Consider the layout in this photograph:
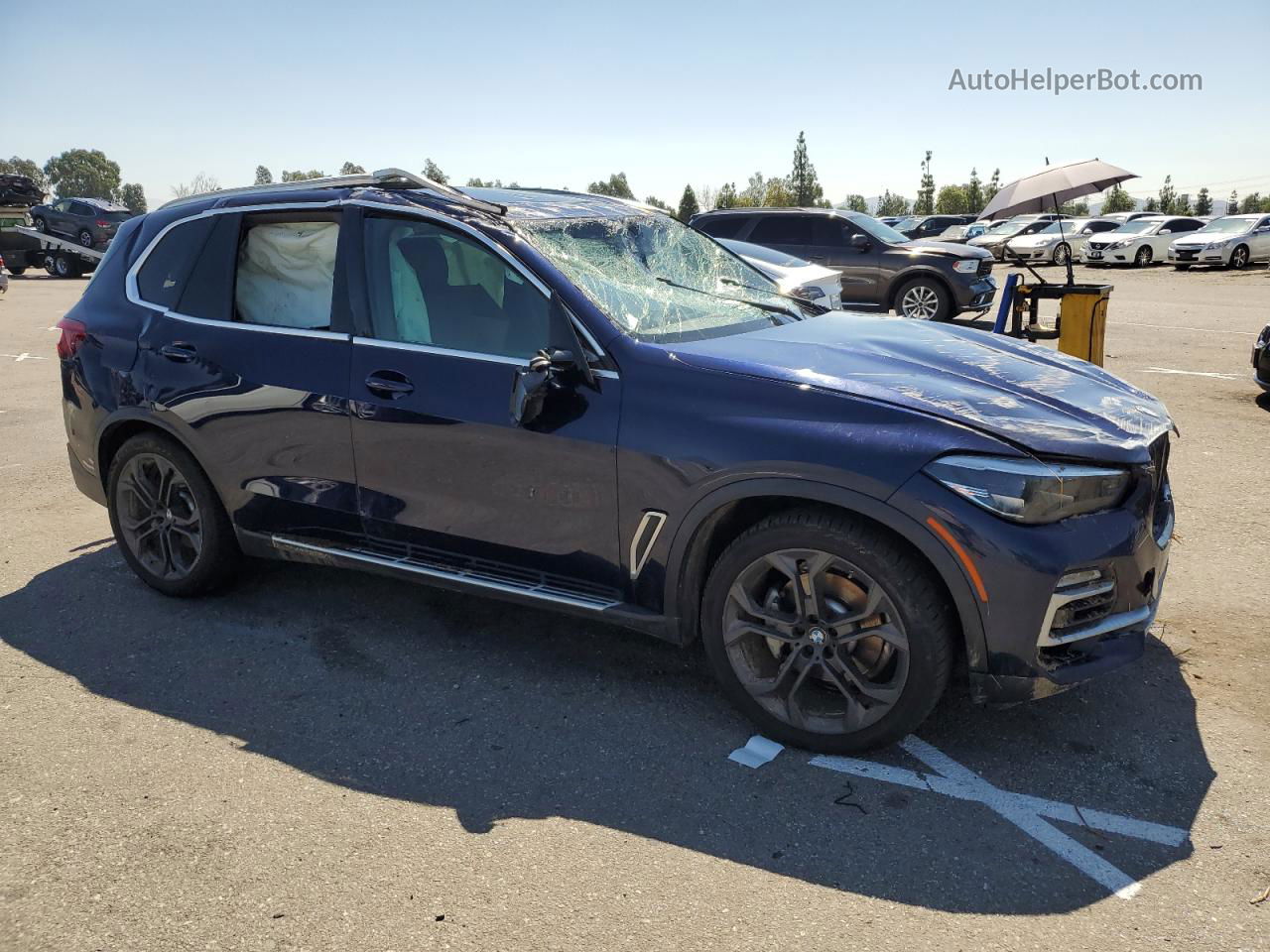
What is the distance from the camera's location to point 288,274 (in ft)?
14.4

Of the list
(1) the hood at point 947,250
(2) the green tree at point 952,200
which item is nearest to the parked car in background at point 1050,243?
(1) the hood at point 947,250

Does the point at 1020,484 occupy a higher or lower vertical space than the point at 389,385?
lower

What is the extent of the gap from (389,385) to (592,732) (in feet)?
4.97

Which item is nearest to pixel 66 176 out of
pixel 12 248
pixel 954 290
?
pixel 12 248

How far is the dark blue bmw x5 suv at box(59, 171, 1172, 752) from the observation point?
3.12 meters

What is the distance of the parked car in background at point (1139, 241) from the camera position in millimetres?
31297

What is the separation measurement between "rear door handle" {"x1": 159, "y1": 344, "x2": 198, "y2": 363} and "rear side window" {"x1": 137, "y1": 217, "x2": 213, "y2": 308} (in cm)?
21

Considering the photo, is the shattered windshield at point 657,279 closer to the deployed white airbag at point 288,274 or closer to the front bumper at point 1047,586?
the deployed white airbag at point 288,274

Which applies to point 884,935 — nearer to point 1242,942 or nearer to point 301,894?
point 1242,942

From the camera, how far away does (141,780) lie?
11.1 feet

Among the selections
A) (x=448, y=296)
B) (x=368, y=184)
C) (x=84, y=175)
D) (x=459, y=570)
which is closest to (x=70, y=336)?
(x=368, y=184)

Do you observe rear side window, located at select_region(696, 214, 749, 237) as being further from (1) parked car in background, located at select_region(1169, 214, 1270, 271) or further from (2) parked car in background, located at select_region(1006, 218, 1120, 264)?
(2) parked car in background, located at select_region(1006, 218, 1120, 264)

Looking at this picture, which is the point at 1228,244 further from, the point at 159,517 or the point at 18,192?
the point at 18,192

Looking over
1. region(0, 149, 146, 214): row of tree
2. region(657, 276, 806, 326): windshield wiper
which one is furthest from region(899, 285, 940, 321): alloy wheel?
region(0, 149, 146, 214): row of tree
